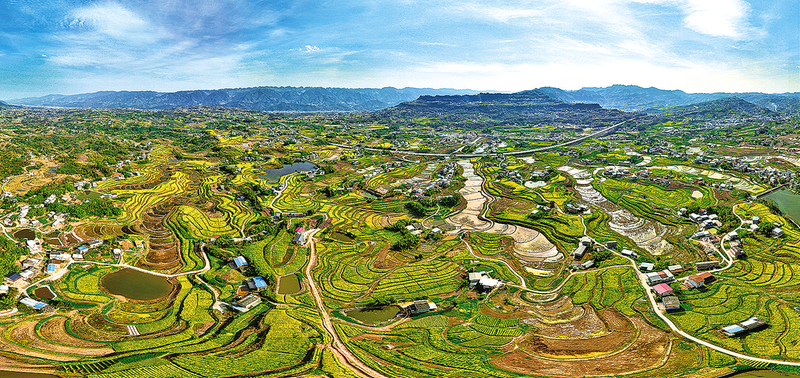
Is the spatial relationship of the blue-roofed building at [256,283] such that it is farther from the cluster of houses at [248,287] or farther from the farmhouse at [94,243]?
→ the farmhouse at [94,243]

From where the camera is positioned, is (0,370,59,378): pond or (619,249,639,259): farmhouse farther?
(619,249,639,259): farmhouse

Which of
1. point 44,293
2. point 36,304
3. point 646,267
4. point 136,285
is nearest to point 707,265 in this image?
point 646,267

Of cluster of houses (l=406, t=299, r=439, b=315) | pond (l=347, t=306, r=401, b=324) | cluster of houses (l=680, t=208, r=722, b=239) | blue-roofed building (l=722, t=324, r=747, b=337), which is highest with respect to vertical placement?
cluster of houses (l=680, t=208, r=722, b=239)

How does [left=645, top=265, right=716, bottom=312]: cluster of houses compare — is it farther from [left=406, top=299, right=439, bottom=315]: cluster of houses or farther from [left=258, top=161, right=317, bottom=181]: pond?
[left=258, top=161, right=317, bottom=181]: pond

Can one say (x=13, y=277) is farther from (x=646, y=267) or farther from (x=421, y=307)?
(x=646, y=267)

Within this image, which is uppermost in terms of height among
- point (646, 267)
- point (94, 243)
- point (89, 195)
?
point (89, 195)

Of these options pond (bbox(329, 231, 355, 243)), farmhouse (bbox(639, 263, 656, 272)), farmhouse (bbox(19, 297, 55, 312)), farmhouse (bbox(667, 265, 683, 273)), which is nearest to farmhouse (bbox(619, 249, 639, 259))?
farmhouse (bbox(639, 263, 656, 272))
